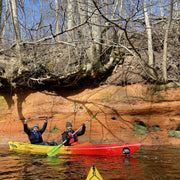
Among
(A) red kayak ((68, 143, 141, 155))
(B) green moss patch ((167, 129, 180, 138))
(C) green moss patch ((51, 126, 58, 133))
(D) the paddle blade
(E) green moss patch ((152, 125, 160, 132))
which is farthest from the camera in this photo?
(C) green moss patch ((51, 126, 58, 133))

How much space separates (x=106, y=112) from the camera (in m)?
8.64

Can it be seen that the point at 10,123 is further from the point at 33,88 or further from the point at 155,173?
the point at 155,173

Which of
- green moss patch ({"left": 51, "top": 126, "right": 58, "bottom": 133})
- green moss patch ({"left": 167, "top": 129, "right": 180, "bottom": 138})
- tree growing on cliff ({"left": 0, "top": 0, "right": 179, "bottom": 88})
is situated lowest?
green moss patch ({"left": 167, "top": 129, "right": 180, "bottom": 138})

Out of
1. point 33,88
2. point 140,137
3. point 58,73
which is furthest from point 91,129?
point 33,88

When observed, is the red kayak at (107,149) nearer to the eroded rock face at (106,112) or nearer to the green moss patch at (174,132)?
the eroded rock face at (106,112)

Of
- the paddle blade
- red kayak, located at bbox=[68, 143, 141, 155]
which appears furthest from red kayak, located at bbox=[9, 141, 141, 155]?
the paddle blade

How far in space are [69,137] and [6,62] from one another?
4.60m

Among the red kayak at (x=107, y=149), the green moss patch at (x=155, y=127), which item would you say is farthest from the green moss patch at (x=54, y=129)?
the green moss patch at (x=155, y=127)

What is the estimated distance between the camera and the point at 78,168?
14.4 feet

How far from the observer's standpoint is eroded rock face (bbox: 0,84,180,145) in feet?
26.5

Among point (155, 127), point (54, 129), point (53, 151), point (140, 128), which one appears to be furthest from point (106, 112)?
point (53, 151)

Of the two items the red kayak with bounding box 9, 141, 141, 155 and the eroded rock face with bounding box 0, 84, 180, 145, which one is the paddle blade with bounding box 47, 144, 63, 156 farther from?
the eroded rock face with bounding box 0, 84, 180, 145

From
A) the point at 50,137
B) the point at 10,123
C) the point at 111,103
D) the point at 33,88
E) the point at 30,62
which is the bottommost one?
the point at 50,137

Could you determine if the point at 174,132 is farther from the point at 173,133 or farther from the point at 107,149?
the point at 107,149
